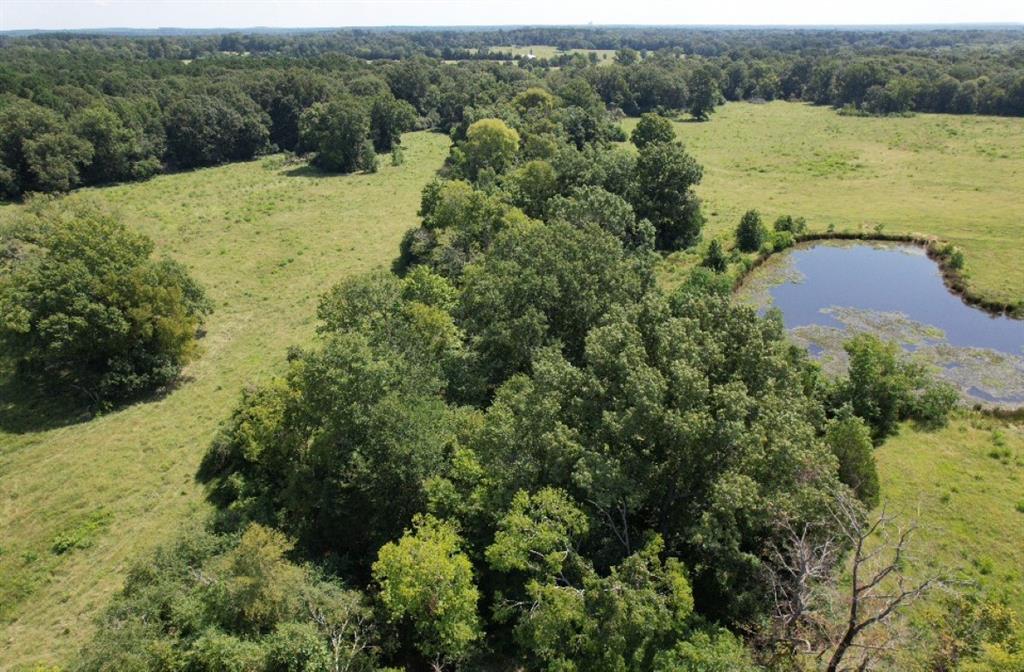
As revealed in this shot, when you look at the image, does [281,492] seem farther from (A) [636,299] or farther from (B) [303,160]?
(B) [303,160]

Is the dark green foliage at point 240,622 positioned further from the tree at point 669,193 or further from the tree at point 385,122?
the tree at point 385,122

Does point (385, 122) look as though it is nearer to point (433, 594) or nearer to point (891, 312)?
point (891, 312)

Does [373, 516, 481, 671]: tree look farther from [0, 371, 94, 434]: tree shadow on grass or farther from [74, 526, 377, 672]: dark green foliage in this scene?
[0, 371, 94, 434]: tree shadow on grass

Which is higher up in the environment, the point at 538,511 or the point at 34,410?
the point at 538,511

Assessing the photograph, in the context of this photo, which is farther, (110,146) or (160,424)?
(110,146)

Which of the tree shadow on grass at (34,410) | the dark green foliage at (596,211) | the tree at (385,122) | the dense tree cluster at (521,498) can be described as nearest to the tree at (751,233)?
the dark green foliage at (596,211)

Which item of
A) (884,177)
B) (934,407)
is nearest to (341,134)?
(884,177)
